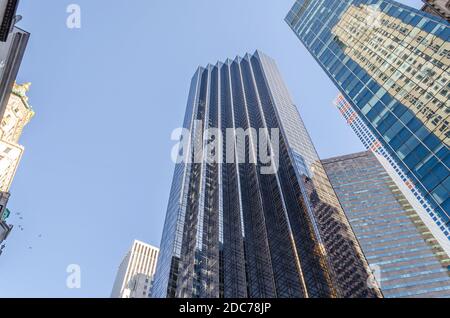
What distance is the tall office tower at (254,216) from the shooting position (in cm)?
7844

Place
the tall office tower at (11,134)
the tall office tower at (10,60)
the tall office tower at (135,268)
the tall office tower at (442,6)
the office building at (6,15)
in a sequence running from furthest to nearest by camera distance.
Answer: the tall office tower at (135,268) → the tall office tower at (11,134) → the tall office tower at (10,60) → the tall office tower at (442,6) → the office building at (6,15)

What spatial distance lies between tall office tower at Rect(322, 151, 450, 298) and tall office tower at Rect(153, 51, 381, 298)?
1590 cm

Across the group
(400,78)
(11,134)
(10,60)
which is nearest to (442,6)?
(400,78)

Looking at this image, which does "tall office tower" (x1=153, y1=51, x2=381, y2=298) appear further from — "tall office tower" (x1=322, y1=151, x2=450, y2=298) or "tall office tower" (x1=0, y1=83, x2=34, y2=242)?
"tall office tower" (x1=0, y1=83, x2=34, y2=242)

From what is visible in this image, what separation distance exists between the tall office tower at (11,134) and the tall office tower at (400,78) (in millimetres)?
54419

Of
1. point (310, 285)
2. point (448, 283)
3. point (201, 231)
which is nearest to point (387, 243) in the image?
point (448, 283)

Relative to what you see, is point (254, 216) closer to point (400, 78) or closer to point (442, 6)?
point (400, 78)

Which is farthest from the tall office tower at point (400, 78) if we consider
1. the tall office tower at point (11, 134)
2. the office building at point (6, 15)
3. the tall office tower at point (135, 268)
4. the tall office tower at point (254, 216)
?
the tall office tower at point (135, 268)

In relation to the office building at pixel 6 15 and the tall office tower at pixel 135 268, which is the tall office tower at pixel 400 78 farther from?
the tall office tower at pixel 135 268

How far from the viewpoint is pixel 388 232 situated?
11812 centimetres

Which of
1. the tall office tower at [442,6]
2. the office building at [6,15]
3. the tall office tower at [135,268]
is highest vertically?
the tall office tower at [442,6]
